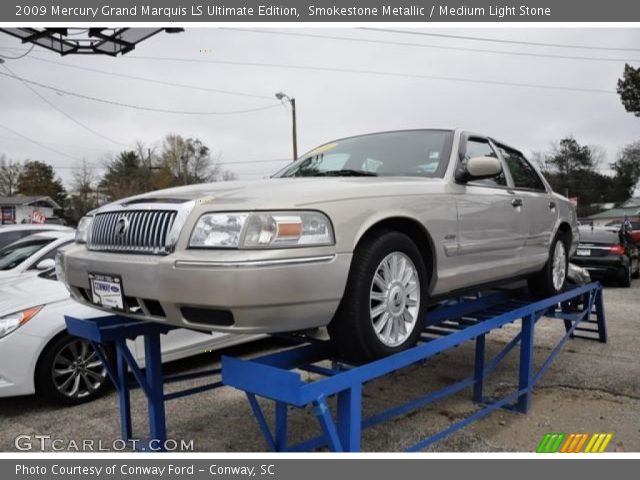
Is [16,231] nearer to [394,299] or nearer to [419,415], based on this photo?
[419,415]

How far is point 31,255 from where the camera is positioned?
604 centimetres

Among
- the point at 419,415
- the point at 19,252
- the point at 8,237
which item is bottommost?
the point at 419,415

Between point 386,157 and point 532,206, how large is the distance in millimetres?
1553

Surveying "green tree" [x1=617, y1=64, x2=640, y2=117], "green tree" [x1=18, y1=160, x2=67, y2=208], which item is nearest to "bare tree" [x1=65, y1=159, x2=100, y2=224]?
"green tree" [x1=18, y1=160, x2=67, y2=208]

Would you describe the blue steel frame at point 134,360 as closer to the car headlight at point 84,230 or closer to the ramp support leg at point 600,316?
the car headlight at point 84,230

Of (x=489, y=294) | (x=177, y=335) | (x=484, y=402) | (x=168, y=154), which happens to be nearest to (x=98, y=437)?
(x=177, y=335)

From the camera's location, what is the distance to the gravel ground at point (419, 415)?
3.83 m

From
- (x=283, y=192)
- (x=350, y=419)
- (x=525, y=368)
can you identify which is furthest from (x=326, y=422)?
(x=525, y=368)

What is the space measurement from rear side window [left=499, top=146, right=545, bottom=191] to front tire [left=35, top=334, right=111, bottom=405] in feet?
12.3

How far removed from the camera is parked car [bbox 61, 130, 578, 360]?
222 centimetres

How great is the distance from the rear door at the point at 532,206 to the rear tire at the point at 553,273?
20cm

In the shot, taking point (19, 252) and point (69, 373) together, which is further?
point (19, 252)

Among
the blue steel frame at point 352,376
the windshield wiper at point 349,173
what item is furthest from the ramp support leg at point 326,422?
the windshield wiper at point 349,173

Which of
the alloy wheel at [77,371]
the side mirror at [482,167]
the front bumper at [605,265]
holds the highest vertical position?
the side mirror at [482,167]
